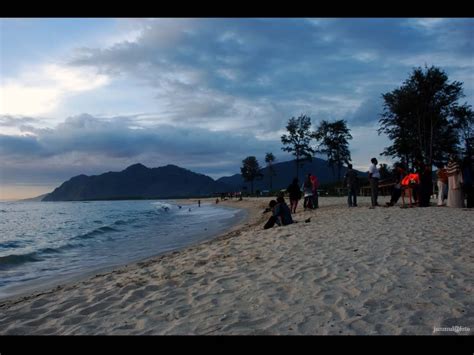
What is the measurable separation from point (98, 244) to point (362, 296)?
1412 cm

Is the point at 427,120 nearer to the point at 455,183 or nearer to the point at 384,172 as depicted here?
the point at 384,172

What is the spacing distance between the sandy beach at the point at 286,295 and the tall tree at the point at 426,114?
29.5 metres

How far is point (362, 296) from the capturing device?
4691 millimetres

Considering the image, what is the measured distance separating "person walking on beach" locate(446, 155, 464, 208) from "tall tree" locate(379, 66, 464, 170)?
1996 centimetres

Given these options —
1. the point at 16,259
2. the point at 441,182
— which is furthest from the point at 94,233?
the point at 441,182

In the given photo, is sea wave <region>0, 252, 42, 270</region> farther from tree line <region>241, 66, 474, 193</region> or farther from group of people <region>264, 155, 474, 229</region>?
tree line <region>241, 66, 474, 193</region>

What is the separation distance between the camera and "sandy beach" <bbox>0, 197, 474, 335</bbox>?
13.0 feet

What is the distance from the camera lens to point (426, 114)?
34.9 m

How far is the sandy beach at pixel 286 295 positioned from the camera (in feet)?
13.0

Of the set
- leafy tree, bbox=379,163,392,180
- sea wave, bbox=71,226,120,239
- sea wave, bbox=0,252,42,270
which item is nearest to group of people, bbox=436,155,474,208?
sea wave, bbox=0,252,42,270

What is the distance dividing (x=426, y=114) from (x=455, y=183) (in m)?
23.8

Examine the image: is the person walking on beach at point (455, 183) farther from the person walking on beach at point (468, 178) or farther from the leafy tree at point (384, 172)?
the leafy tree at point (384, 172)

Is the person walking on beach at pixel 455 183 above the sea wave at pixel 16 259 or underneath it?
above

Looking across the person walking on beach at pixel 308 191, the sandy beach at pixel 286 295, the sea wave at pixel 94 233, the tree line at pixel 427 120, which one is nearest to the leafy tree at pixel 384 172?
the tree line at pixel 427 120
